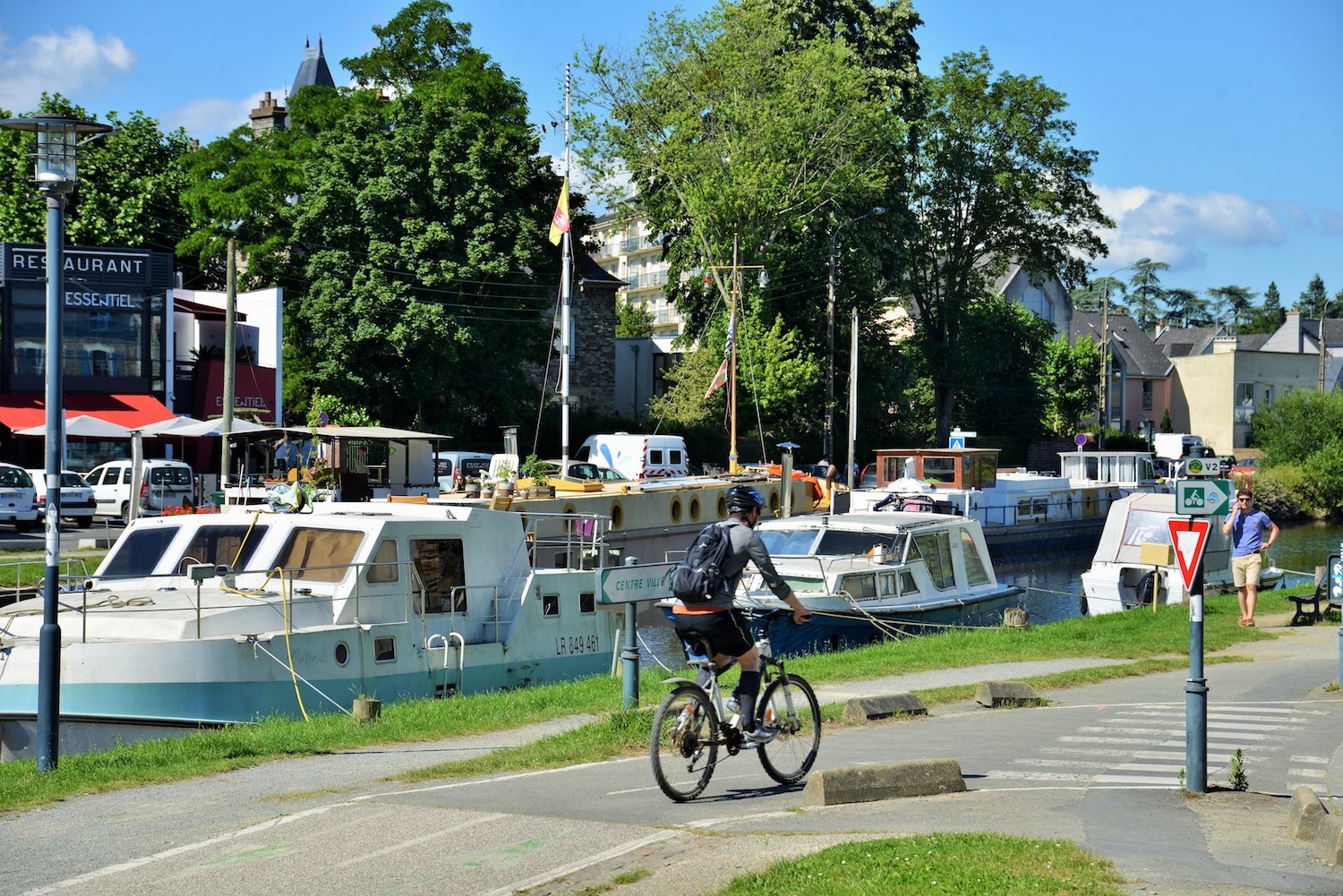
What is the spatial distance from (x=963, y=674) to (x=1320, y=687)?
3.94 metres

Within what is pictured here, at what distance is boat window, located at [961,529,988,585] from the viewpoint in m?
27.3

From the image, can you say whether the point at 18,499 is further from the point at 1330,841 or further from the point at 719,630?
the point at 1330,841

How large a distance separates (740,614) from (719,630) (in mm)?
259

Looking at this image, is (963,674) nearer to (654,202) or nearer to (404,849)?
(404,849)

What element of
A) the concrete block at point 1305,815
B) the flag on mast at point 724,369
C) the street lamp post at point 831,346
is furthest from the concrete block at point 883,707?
the street lamp post at point 831,346

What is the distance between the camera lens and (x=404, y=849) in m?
8.08

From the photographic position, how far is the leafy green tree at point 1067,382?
81.2 m

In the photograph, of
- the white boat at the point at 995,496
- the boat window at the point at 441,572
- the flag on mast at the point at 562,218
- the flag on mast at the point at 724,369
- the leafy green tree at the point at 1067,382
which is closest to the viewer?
the boat window at the point at 441,572

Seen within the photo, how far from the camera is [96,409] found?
152ft

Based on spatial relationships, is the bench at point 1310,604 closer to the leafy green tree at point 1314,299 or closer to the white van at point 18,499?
the white van at point 18,499

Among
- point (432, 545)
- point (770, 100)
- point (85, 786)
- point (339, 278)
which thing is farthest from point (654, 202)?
point (85, 786)

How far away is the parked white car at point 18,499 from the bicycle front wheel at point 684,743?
102 feet

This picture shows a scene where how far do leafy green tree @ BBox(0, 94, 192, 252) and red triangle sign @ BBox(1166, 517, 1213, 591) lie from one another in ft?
179

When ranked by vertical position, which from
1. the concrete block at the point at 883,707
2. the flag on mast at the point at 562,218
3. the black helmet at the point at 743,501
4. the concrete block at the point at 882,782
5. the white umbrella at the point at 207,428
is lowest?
the concrete block at the point at 883,707
